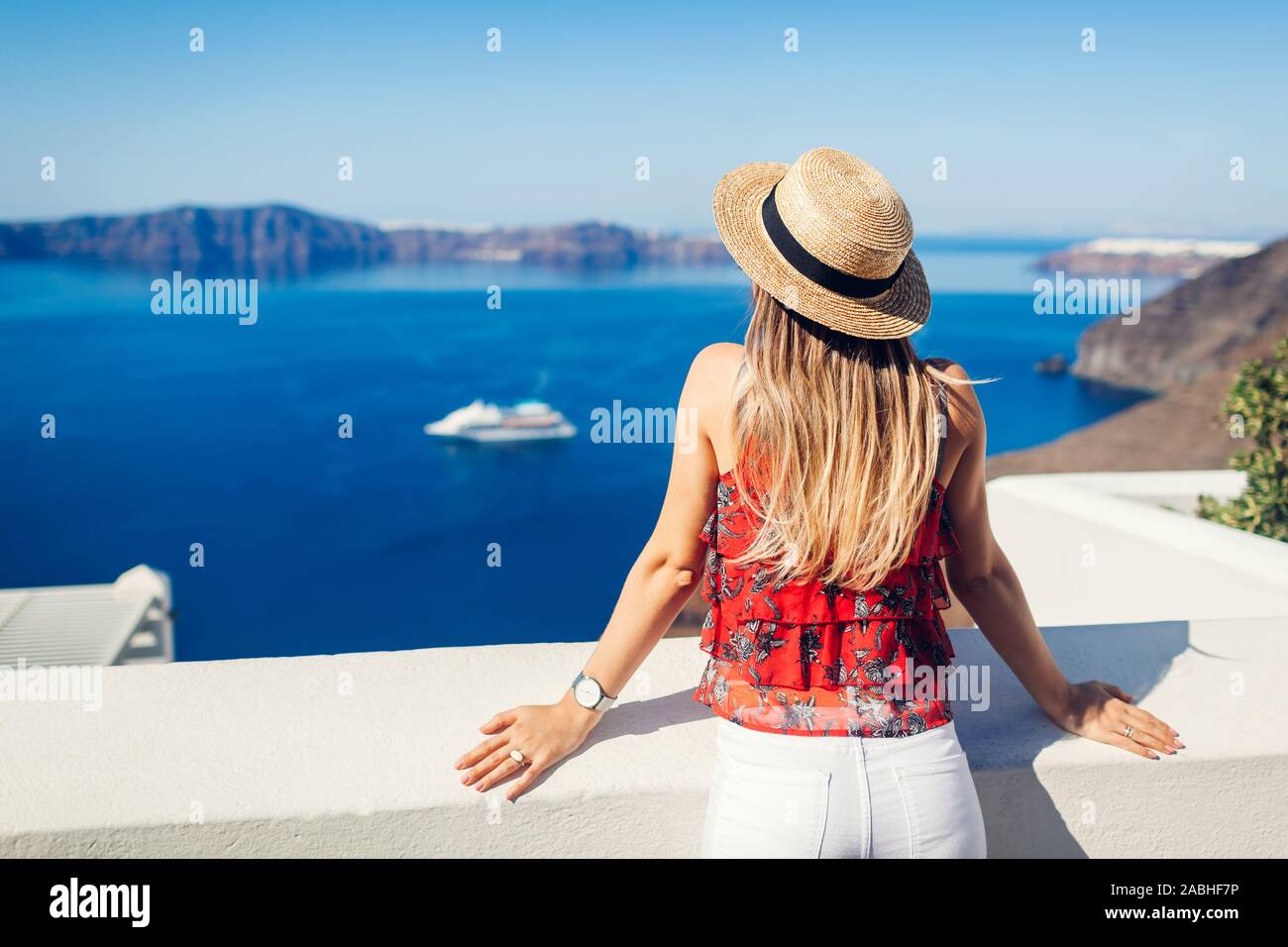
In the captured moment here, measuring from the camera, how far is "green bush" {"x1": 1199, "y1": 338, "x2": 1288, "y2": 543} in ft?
12.4

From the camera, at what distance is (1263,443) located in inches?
152

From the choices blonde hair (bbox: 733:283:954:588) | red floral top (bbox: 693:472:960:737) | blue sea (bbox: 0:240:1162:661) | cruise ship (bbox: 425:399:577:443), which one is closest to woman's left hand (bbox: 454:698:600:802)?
red floral top (bbox: 693:472:960:737)

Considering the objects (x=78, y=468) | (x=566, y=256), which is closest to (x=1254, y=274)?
(x=566, y=256)

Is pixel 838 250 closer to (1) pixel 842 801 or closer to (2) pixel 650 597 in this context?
(2) pixel 650 597

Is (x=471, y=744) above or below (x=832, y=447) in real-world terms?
below

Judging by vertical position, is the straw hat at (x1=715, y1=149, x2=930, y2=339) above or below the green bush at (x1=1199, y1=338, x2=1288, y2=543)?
above

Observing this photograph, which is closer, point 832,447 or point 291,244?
point 832,447

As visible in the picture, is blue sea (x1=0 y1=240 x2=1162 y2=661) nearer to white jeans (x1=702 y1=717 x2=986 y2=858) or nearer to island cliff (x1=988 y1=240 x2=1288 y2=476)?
island cliff (x1=988 y1=240 x2=1288 y2=476)

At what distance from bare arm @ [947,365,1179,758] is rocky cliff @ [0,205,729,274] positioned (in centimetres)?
5646

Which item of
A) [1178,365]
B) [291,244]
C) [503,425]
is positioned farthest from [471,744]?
[291,244]

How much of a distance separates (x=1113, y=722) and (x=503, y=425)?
1948 inches

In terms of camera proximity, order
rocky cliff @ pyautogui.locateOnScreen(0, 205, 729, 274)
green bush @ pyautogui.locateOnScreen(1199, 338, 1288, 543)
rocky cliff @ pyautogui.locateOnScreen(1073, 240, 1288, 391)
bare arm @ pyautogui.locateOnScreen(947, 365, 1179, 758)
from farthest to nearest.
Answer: rocky cliff @ pyautogui.locateOnScreen(0, 205, 729, 274)
rocky cliff @ pyautogui.locateOnScreen(1073, 240, 1288, 391)
green bush @ pyautogui.locateOnScreen(1199, 338, 1288, 543)
bare arm @ pyautogui.locateOnScreen(947, 365, 1179, 758)

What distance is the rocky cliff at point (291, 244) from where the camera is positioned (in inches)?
2178
